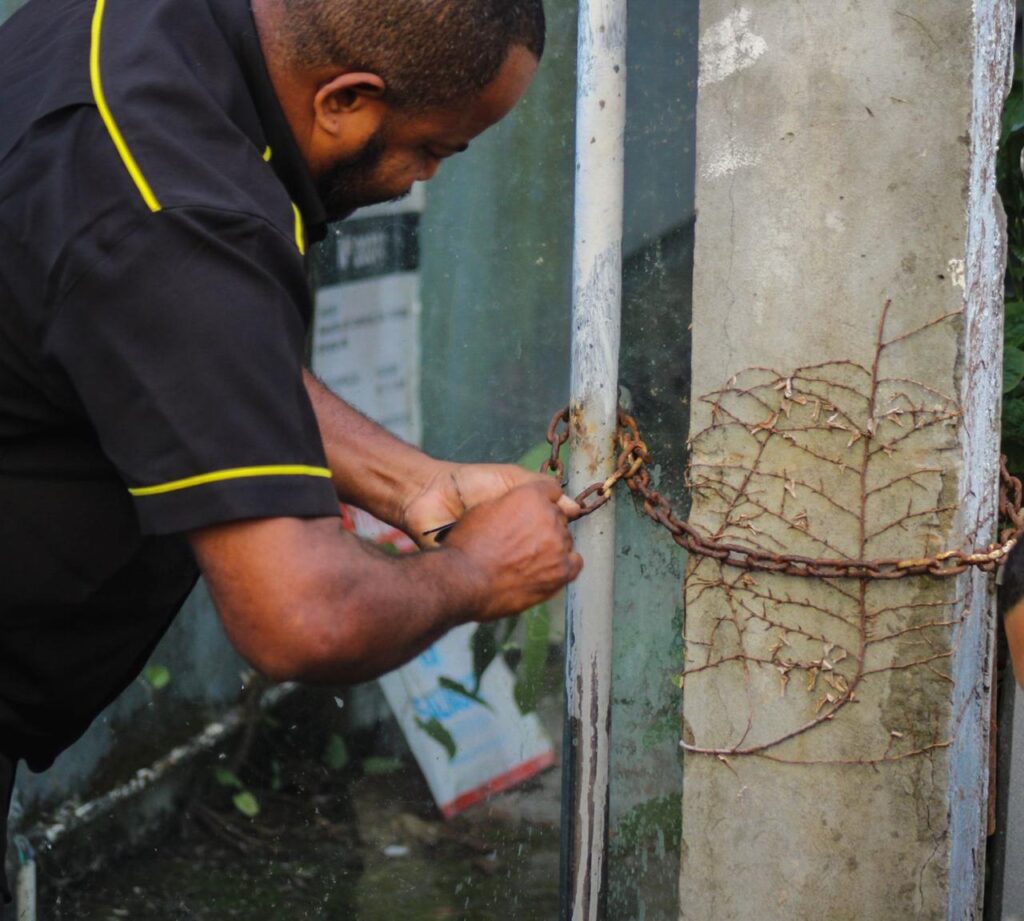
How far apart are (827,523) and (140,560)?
3.91ft

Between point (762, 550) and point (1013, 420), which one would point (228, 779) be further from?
point (1013, 420)

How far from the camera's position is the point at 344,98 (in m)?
1.93

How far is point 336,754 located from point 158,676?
56 centimetres

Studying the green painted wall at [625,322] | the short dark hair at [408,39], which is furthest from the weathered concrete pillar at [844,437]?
the short dark hair at [408,39]

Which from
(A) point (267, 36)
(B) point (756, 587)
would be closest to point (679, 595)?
(B) point (756, 587)

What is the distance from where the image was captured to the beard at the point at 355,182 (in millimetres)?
2002

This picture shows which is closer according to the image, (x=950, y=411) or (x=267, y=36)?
(x=267, y=36)

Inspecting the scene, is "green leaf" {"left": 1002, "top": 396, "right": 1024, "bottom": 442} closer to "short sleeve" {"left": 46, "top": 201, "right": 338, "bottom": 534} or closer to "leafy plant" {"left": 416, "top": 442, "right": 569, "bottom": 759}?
"leafy plant" {"left": 416, "top": 442, "right": 569, "bottom": 759}

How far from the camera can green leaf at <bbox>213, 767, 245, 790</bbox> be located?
352 centimetres

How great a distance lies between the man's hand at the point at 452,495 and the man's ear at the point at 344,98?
70 cm

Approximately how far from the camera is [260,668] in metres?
1.67

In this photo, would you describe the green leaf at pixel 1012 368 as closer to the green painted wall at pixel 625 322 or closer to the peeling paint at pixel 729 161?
the green painted wall at pixel 625 322

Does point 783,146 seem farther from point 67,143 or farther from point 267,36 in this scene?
point 67,143

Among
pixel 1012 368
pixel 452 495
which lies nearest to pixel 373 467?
pixel 452 495
